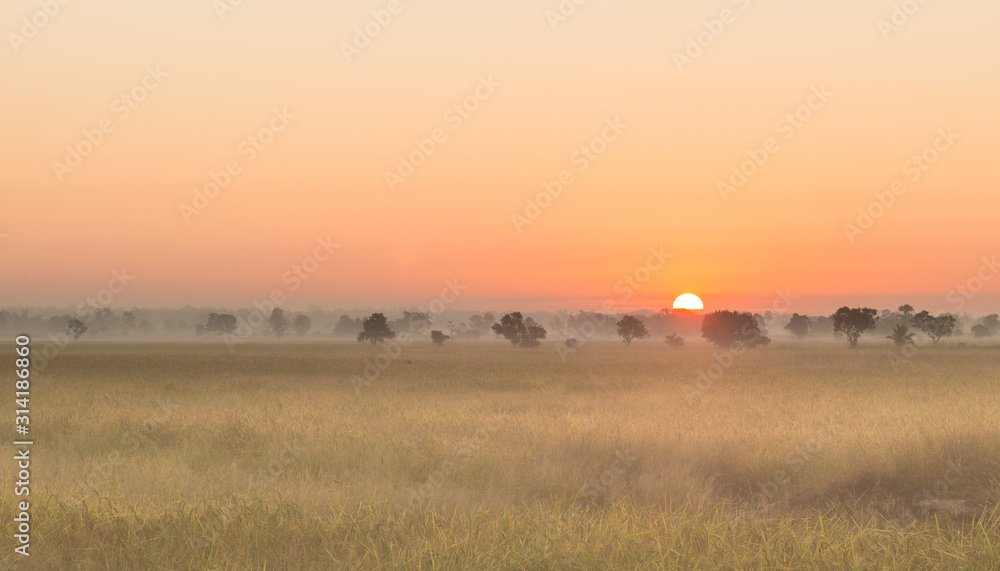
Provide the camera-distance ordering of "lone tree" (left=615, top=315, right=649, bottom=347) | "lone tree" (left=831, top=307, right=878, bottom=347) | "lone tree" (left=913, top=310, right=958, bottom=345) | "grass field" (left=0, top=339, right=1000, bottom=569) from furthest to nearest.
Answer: "lone tree" (left=615, top=315, right=649, bottom=347), "lone tree" (left=913, top=310, right=958, bottom=345), "lone tree" (left=831, top=307, right=878, bottom=347), "grass field" (left=0, top=339, right=1000, bottom=569)

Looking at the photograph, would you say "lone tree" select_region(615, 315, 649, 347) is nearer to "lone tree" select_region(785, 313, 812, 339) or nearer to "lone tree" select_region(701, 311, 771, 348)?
"lone tree" select_region(701, 311, 771, 348)

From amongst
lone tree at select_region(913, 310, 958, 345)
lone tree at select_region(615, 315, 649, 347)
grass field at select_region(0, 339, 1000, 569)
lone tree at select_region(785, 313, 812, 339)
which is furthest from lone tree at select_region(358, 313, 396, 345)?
lone tree at select_region(785, 313, 812, 339)

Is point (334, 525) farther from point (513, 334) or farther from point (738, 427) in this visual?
point (513, 334)

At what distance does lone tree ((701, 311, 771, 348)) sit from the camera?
10425 cm

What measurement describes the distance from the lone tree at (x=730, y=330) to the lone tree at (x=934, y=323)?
33.3 metres

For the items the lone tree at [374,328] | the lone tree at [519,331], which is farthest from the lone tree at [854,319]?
the lone tree at [374,328]

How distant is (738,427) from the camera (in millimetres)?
19312

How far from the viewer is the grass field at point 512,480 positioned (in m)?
7.19

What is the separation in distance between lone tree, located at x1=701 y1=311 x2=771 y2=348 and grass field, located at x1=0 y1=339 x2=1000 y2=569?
75024 mm

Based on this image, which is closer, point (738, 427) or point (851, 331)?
point (738, 427)

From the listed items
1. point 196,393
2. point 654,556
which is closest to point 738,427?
point 654,556

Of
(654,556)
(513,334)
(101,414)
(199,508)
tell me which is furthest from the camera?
(513,334)

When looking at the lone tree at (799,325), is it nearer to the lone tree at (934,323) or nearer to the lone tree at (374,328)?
the lone tree at (934,323)

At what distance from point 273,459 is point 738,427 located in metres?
11.6
